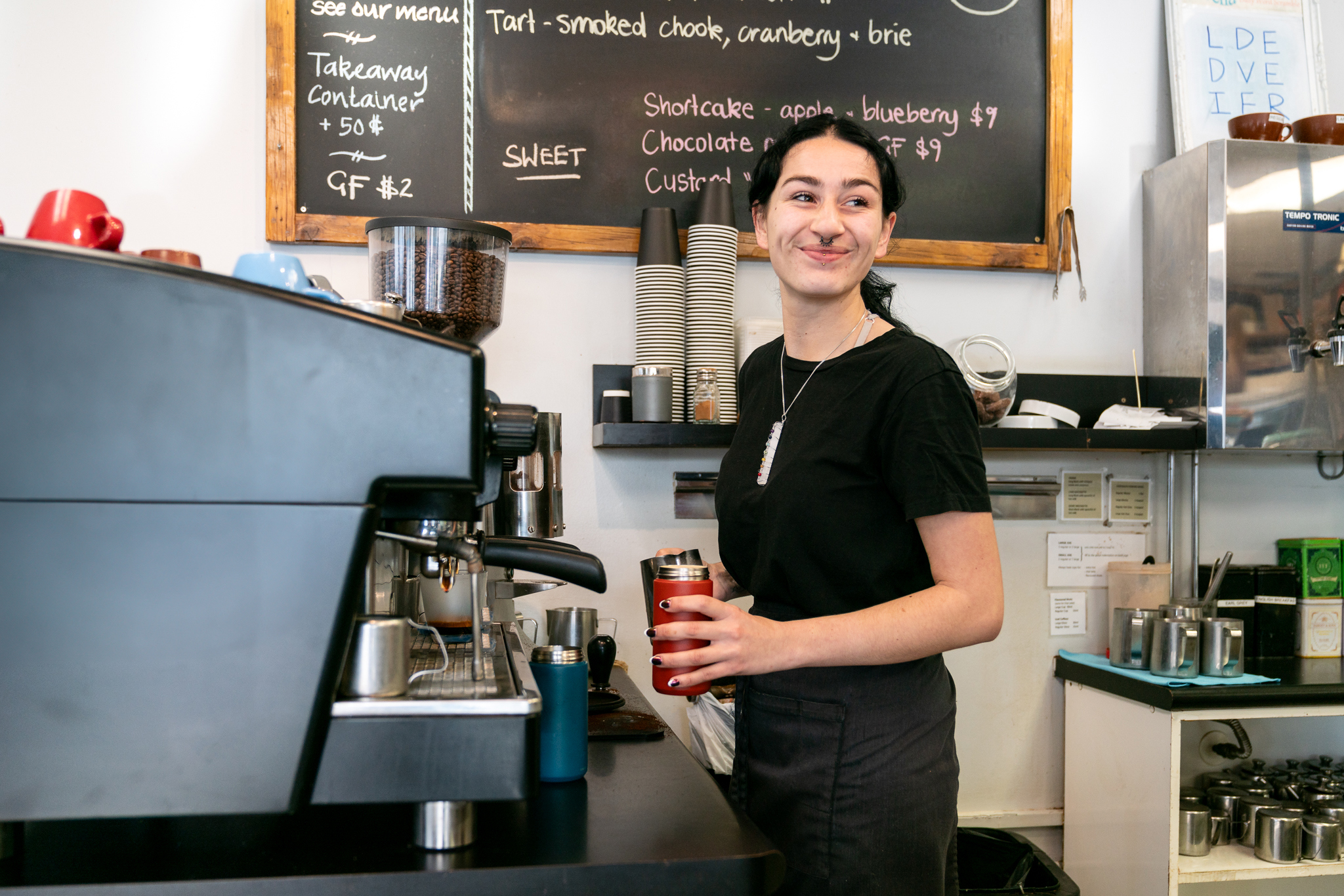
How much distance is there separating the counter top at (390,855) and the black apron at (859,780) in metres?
0.35

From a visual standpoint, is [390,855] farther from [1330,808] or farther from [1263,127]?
[1263,127]

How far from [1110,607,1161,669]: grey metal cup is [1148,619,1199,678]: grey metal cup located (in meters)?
0.03

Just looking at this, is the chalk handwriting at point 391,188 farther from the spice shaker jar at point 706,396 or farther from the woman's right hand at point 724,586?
the woman's right hand at point 724,586

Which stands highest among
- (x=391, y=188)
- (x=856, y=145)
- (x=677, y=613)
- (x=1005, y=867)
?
(x=391, y=188)

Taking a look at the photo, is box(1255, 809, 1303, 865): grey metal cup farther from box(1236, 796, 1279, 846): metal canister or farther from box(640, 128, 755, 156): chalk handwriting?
box(640, 128, 755, 156): chalk handwriting

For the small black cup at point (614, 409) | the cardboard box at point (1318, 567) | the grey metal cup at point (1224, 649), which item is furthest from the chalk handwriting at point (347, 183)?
the cardboard box at point (1318, 567)

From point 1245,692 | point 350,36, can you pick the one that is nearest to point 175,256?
point 350,36

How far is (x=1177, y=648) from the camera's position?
1967mm

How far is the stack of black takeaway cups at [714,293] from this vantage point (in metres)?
2.00

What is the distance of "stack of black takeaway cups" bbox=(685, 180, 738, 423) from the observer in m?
2.00

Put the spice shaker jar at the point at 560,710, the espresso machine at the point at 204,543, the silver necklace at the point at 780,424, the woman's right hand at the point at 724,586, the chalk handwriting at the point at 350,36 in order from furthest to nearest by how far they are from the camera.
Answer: the chalk handwriting at the point at 350,36 → the woman's right hand at the point at 724,586 → the silver necklace at the point at 780,424 → the spice shaker jar at the point at 560,710 → the espresso machine at the point at 204,543

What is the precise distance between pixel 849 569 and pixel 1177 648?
45.2 inches

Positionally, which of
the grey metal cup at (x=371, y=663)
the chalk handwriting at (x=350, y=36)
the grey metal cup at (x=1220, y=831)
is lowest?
the grey metal cup at (x=1220, y=831)

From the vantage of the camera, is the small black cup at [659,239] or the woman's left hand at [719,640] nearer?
the woman's left hand at [719,640]
